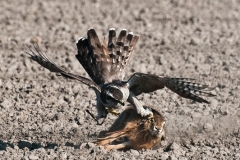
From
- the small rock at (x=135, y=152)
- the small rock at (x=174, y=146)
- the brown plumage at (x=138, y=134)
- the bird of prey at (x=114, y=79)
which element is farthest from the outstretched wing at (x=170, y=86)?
Answer: the small rock at (x=135, y=152)

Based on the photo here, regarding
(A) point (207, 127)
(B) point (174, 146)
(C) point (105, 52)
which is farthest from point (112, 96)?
(C) point (105, 52)

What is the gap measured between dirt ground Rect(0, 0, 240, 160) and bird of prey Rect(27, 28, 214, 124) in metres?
0.53

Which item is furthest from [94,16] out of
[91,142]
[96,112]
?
[91,142]

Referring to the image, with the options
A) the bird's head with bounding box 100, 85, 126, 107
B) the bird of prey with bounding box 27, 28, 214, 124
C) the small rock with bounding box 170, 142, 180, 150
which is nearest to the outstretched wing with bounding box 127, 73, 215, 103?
the bird of prey with bounding box 27, 28, 214, 124

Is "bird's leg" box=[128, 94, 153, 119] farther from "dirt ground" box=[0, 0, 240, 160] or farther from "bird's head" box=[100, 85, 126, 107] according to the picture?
"dirt ground" box=[0, 0, 240, 160]

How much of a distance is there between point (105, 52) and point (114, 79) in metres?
0.63

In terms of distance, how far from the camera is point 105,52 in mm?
11547

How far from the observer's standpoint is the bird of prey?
9516 mm

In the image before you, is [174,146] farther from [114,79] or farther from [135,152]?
[114,79]

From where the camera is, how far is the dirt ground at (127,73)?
10.1m

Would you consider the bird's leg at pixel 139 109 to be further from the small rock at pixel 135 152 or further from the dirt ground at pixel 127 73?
the small rock at pixel 135 152

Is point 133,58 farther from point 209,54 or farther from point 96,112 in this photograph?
point 96,112

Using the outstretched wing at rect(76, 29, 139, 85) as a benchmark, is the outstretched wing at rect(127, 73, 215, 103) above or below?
below

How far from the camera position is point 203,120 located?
1090cm
